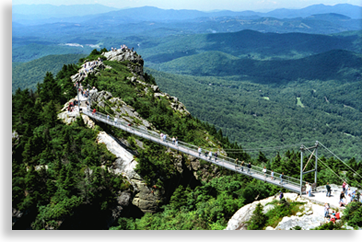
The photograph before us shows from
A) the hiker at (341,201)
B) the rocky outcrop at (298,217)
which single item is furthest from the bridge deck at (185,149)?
the hiker at (341,201)

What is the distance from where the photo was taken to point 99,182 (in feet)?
126

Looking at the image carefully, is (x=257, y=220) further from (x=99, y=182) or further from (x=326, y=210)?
(x=99, y=182)

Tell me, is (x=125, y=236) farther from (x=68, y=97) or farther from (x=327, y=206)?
(x=68, y=97)

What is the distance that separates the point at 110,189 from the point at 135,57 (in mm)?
73531

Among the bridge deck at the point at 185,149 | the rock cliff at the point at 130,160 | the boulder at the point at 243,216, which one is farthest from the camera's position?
the rock cliff at the point at 130,160

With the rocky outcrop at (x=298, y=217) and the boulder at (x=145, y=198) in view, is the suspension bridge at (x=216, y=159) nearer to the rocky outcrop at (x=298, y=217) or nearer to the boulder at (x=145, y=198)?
the rocky outcrop at (x=298, y=217)

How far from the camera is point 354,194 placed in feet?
102

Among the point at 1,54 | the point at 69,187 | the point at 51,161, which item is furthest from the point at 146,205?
the point at 1,54

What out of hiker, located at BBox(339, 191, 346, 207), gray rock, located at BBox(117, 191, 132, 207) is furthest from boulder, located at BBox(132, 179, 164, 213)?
hiker, located at BBox(339, 191, 346, 207)

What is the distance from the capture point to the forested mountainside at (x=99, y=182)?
117ft

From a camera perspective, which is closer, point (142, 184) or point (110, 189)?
point (110, 189)

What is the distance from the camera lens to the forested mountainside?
35750mm

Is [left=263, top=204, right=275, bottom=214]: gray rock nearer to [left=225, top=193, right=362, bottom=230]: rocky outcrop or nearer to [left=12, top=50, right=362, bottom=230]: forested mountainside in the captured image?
[left=225, top=193, right=362, bottom=230]: rocky outcrop

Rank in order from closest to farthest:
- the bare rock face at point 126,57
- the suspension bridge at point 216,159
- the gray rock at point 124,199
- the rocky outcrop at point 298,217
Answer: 1. the rocky outcrop at point 298,217
2. the suspension bridge at point 216,159
3. the gray rock at point 124,199
4. the bare rock face at point 126,57
